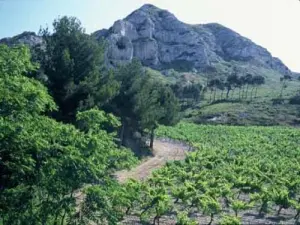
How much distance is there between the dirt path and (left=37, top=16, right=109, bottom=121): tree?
6607 mm

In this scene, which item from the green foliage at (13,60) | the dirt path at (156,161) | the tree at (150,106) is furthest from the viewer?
the tree at (150,106)

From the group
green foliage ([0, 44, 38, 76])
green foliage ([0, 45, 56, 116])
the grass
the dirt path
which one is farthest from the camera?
the grass

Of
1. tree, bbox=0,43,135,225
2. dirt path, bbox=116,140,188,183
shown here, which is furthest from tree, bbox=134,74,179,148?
tree, bbox=0,43,135,225

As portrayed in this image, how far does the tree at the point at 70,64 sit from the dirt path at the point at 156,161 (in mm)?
6607

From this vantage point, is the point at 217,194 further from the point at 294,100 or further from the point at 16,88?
the point at 294,100

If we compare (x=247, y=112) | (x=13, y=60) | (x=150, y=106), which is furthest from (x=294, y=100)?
(x=13, y=60)

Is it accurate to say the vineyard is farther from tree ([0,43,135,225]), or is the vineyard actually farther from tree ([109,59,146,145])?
tree ([109,59,146,145])

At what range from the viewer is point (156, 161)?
43.6 metres

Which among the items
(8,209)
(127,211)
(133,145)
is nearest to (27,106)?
(8,209)

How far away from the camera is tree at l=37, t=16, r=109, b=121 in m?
29.0

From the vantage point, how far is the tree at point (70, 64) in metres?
29.0

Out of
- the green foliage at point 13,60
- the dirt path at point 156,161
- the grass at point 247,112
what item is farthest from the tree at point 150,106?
the grass at point 247,112

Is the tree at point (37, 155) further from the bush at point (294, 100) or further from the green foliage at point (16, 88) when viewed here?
the bush at point (294, 100)

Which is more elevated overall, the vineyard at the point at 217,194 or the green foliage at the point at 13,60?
the green foliage at the point at 13,60
